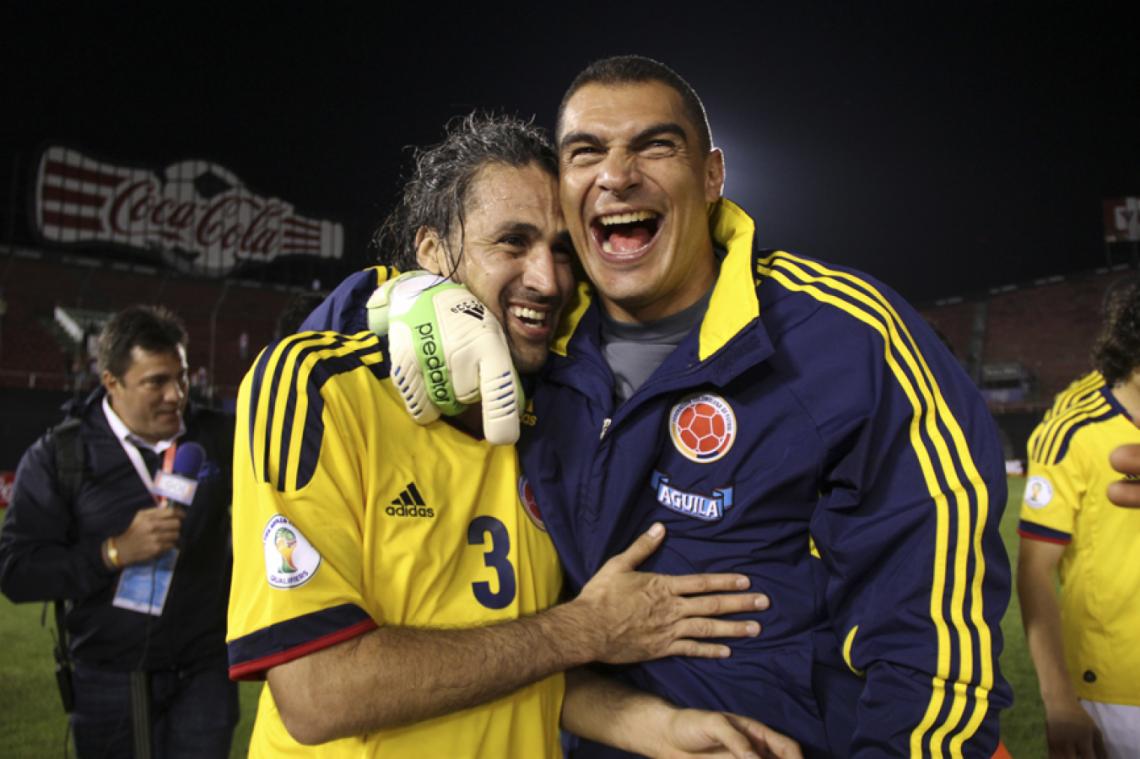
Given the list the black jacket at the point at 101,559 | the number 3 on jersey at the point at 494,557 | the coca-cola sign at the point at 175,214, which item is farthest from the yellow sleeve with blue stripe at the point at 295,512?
the coca-cola sign at the point at 175,214

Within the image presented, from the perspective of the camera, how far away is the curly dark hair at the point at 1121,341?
3400 mm

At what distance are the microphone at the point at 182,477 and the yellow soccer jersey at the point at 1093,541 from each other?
3626 millimetres

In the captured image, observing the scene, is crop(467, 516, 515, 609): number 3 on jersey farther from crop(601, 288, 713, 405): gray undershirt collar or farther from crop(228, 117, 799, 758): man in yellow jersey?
crop(601, 288, 713, 405): gray undershirt collar

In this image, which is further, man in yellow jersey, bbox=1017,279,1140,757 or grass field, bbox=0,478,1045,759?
grass field, bbox=0,478,1045,759

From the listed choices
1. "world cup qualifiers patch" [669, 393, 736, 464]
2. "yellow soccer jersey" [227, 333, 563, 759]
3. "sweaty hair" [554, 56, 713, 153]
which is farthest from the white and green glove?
"sweaty hair" [554, 56, 713, 153]

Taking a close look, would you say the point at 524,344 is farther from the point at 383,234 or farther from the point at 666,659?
the point at 383,234

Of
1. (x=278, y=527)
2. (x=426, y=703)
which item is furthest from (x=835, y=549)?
(x=278, y=527)

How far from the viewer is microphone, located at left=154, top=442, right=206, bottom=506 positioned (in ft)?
13.2

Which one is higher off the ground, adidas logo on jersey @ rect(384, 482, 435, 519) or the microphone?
adidas logo on jersey @ rect(384, 482, 435, 519)

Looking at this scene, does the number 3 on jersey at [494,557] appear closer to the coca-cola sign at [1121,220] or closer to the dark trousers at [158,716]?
the dark trousers at [158,716]

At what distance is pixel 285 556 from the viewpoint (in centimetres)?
183

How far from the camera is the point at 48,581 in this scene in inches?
150

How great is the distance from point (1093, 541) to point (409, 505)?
2.83m

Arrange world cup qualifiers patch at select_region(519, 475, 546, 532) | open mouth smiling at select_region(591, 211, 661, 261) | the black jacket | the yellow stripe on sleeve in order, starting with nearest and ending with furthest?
the yellow stripe on sleeve, world cup qualifiers patch at select_region(519, 475, 546, 532), open mouth smiling at select_region(591, 211, 661, 261), the black jacket
